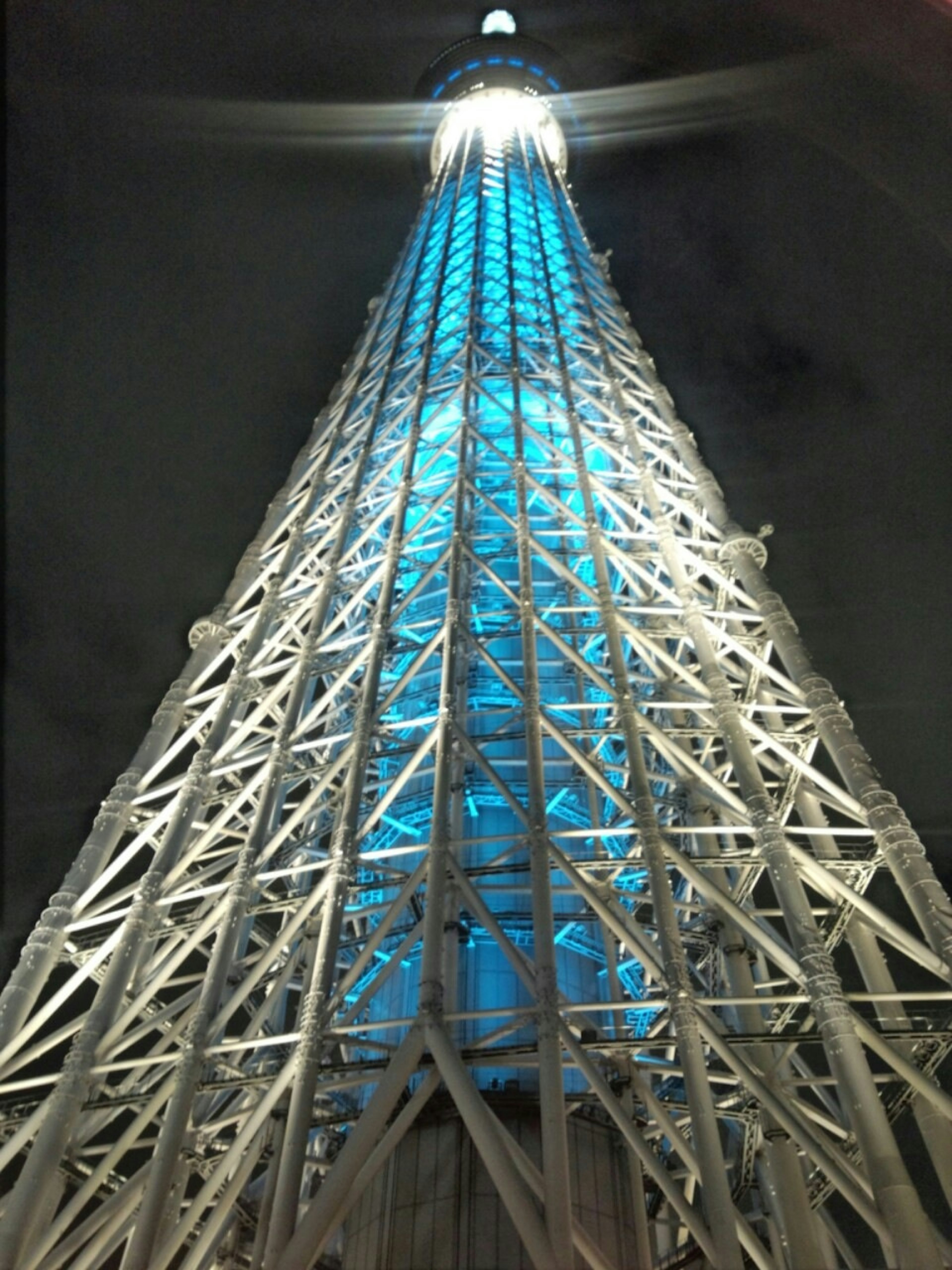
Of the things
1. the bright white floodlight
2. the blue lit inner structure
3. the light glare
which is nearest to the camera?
the blue lit inner structure

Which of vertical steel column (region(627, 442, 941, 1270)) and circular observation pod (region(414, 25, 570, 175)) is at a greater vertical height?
circular observation pod (region(414, 25, 570, 175))

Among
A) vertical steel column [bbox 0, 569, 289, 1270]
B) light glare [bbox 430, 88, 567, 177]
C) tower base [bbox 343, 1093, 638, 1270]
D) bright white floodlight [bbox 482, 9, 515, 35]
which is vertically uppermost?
bright white floodlight [bbox 482, 9, 515, 35]

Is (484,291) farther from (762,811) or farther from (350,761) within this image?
(762,811)

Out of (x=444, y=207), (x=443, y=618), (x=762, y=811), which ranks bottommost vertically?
(x=762, y=811)

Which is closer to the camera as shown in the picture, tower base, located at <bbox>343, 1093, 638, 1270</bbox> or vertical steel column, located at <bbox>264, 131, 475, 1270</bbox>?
vertical steel column, located at <bbox>264, 131, 475, 1270</bbox>

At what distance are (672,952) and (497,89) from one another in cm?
4998

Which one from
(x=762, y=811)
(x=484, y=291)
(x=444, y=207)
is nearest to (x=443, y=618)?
(x=762, y=811)

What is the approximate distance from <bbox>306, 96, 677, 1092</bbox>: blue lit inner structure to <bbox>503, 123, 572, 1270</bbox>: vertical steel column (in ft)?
0.87

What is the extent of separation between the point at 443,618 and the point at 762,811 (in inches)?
372

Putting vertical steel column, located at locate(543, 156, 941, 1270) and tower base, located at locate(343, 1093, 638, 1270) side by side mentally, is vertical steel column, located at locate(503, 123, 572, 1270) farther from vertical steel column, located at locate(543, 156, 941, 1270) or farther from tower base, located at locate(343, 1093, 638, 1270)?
vertical steel column, located at locate(543, 156, 941, 1270)

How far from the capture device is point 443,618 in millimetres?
23703

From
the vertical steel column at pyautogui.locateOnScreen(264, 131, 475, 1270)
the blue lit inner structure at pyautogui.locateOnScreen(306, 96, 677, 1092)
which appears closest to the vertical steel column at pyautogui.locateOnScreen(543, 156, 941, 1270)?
the blue lit inner structure at pyautogui.locateOnScreen(306, 96, 677, 1092)

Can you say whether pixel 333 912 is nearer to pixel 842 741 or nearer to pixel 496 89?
pixel 842 741

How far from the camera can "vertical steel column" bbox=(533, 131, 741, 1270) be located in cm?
1139
